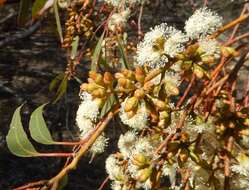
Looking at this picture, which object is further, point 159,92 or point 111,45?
point 111,45

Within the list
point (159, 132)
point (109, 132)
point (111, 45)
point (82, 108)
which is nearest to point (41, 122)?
point (82, 108)

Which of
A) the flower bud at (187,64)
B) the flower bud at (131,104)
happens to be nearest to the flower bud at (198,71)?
the flower bud at (187,64)

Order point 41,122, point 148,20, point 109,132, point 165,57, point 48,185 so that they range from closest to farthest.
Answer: point 48,185 → point 165,57 → point 41,122 → point 109,132 → point 148,20

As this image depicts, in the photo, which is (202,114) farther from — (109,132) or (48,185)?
(109,132)

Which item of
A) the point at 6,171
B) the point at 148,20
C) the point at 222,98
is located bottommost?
the point at 6,171

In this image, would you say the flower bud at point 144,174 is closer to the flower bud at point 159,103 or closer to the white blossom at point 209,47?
the flower bud at point 159,103

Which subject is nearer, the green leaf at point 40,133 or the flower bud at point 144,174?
the flower bud at point 144,174
